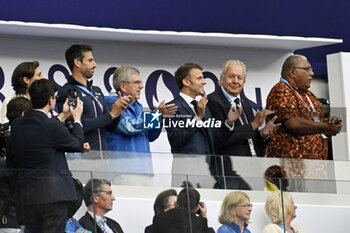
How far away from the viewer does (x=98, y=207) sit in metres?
8.86

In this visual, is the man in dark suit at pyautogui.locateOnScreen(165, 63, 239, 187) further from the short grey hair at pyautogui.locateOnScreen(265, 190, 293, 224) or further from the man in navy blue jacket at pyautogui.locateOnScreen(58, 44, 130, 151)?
the short grey hair at pyautogui.locateOnScreen(265, 190, 293, 224)

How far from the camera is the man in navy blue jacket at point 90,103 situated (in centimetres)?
987

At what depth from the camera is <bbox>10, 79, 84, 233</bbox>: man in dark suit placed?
8.59 metres

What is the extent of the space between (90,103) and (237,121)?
59.6 inches

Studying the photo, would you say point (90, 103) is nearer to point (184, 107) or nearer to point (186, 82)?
point (184, 107)

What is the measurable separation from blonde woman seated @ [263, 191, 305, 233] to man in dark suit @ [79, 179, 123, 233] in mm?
1358

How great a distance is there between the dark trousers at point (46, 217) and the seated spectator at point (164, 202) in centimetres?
80

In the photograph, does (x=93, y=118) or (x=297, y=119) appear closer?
(x=93, y=118)

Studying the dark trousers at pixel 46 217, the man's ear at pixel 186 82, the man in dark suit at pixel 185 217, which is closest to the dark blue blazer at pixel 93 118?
the man's ear at pixel 186 82

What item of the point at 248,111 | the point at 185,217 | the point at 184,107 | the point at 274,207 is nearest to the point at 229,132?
the point at 248,111

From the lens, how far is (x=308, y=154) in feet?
35.6

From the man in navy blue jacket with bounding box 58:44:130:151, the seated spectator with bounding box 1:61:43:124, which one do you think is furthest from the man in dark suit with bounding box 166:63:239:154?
the seated spectator with bounding box 1:61:43:124

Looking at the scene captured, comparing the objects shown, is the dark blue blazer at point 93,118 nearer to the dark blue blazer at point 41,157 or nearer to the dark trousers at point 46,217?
the dark blue blazer at point 41,157

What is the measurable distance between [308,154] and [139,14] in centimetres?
589
